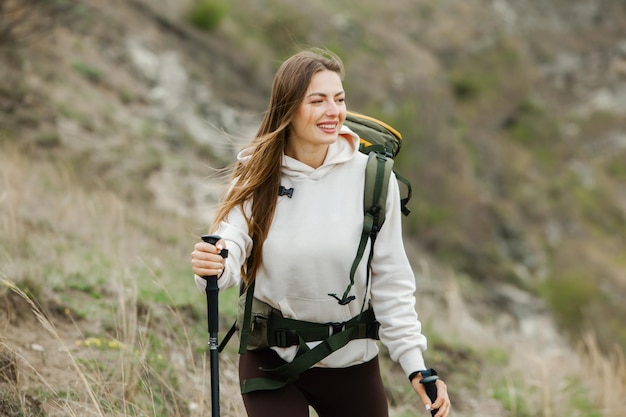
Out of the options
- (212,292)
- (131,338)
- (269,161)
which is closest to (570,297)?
(131,338)

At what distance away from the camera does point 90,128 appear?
12.7 metres

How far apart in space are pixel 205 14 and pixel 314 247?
1835 centimetres

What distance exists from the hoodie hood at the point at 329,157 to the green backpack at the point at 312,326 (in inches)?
3.2

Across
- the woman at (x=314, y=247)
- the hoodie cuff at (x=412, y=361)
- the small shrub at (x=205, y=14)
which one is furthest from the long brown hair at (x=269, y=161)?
the small shrub at (x=205, y=14)

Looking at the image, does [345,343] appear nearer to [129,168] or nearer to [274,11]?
[129,168]

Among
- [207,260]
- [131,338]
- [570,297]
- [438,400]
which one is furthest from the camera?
[570,297]

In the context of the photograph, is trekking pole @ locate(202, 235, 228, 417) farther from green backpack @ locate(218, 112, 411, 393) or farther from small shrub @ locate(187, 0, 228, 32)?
small shrub @ locate(187, 0, 228, 32)

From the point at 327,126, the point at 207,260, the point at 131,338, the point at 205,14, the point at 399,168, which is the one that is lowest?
the point at 131,338

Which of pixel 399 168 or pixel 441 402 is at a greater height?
pixel 399 168

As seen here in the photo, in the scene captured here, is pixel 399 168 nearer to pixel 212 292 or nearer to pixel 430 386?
pixel 430 386

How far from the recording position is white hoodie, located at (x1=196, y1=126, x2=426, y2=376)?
2.49 m

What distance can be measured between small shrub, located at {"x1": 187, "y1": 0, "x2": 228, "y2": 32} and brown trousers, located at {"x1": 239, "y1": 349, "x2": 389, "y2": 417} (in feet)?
59.6

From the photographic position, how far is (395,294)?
8.40 ft

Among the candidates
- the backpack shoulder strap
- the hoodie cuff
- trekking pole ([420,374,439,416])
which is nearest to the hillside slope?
the backpack shoulder strap
